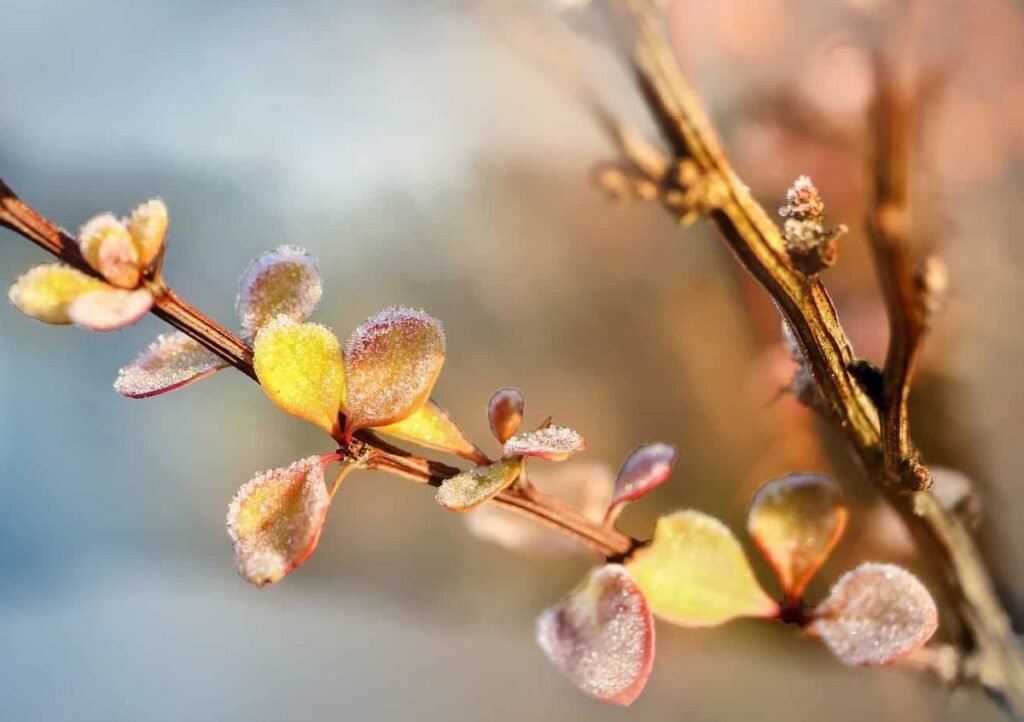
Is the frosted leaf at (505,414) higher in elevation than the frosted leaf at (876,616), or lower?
higher

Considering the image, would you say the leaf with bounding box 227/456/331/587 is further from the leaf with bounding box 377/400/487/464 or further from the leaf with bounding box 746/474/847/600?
the leaf with bounding box 746/474/847/600

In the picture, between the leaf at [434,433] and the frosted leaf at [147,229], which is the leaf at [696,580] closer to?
the leaf at [434,433]

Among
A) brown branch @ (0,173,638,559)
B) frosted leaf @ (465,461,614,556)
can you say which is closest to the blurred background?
frosted leaf @ (465,461,614,556)

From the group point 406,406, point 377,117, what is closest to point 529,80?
point 377,117

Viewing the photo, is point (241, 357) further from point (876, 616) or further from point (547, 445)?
point (876, 616)

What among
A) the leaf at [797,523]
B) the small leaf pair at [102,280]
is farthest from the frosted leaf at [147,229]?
the leaf at [797,523]

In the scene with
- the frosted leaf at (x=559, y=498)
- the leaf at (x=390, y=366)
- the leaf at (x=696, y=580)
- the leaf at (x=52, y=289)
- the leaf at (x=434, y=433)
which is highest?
the leaf at (x=52, y=289)
